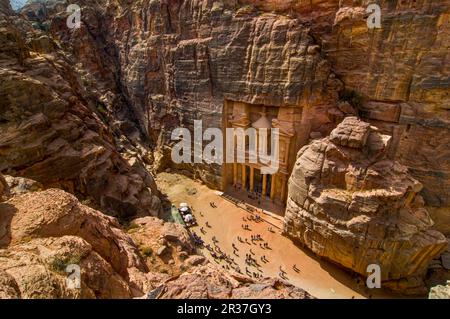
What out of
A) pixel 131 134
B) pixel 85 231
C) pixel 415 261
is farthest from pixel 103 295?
pixel 131 134

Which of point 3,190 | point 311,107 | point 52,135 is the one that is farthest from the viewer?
point 311,107

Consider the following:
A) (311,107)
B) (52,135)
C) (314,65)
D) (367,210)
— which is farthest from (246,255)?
(314,65)

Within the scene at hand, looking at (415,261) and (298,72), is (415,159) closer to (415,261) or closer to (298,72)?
(415,261)

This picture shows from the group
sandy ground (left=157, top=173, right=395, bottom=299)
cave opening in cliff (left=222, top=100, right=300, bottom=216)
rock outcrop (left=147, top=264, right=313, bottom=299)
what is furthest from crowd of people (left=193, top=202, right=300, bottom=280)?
rock outcrop (left=147, top=264, right=313, bottom=299)

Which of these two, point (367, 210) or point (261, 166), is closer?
point (367, 210)

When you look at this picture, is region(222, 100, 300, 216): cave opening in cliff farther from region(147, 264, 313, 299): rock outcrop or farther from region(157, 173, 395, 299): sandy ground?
region(147, 264, 313, 299): rock outcrop

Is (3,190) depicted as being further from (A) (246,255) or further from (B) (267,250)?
(B) (267,250)

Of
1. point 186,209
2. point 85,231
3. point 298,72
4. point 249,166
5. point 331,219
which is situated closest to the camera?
point 85,231
